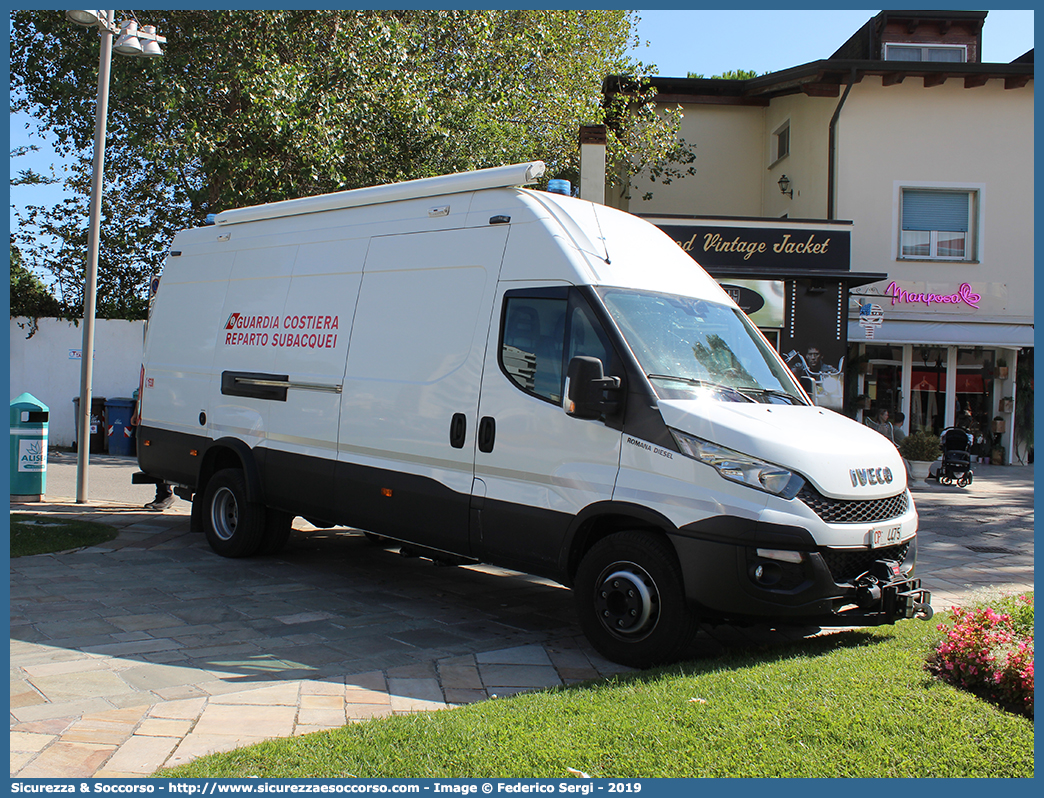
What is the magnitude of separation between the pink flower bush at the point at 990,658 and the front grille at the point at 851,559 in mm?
509

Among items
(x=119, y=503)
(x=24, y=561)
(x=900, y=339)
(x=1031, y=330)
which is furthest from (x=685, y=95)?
(x=24, y=561)

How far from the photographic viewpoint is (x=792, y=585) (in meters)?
4.92

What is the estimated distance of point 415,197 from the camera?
694 cm

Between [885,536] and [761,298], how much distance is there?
13117mm

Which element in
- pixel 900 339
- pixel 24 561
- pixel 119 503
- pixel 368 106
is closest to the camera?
pixel 24 561

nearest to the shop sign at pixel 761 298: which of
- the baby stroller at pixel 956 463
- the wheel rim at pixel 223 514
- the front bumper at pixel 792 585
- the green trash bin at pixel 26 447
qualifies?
the baby stroller at pixel 956 463

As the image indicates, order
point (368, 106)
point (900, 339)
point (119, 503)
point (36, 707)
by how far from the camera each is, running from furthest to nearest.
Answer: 1. point (900, 339)
2. point (368, 106)
3. point (119, 503)
4. point (36, 707)

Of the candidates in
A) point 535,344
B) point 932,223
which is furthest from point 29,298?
point 932,223

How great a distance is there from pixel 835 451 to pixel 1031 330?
18.1m

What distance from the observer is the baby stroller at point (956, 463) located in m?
15.5

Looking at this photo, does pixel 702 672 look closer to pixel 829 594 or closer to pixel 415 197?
pixel 829 594

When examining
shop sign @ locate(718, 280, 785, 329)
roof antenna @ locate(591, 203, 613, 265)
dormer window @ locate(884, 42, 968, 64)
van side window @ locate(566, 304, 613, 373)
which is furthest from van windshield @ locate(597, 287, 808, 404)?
dormer window @ locate(884, 42, 968, 64)

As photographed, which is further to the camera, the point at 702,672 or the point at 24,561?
the point at 24,561

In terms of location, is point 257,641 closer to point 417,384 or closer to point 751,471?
point 417,384
